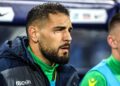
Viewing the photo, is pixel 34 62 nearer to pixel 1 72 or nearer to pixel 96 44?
pixel 1 72

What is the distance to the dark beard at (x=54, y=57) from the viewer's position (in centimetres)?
299

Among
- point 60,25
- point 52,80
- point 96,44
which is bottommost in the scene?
point 96,44

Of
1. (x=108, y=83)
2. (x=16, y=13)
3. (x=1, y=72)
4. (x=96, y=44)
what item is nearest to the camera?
(x=1, y=72)

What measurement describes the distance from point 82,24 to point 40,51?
146cm

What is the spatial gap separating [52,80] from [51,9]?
0.45 meters

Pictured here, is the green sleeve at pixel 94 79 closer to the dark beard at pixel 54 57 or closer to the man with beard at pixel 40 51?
the man with beard at pixel 40 51

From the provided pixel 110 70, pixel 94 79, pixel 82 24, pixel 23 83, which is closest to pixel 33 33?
pixel 23 83

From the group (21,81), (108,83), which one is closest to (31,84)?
(21,81)

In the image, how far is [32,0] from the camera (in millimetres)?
4348

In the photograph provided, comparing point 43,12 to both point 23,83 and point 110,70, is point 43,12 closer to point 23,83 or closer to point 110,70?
point 23,83

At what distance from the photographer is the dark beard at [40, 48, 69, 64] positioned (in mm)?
2990

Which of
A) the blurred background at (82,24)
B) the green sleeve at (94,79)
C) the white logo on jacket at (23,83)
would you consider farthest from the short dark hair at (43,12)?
the blurred background at (82,24)

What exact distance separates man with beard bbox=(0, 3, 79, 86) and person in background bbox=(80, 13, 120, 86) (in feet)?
0.90

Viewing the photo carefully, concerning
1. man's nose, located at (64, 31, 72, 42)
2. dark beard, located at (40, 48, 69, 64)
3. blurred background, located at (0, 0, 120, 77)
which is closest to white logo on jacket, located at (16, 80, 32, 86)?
dark beard, located at (40, 48, 69, 64)
